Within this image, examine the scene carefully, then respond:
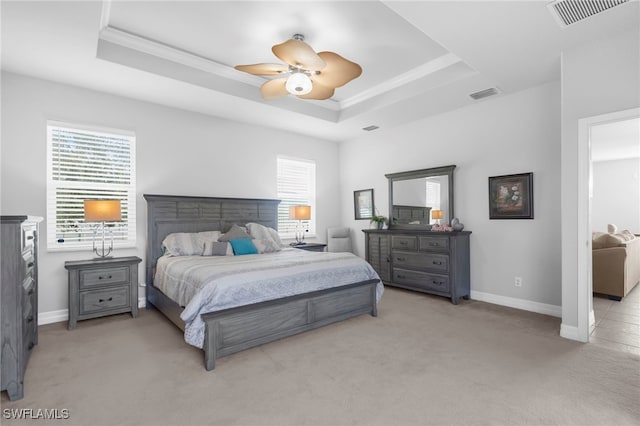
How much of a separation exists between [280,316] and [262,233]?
80.1 inches

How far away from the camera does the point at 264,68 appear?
119 inches

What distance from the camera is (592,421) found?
186 cm

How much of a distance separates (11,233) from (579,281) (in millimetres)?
4580

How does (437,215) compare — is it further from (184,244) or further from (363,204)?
(184,244)

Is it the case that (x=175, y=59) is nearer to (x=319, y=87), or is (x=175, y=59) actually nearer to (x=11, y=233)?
(x=319, y=87)

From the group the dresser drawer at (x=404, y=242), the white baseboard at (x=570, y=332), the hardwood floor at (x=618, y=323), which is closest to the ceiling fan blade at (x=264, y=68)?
the dresser drawer at (x=404, y=242)

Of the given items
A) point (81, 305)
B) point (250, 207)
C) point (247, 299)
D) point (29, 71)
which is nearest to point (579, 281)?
point (247, 299)

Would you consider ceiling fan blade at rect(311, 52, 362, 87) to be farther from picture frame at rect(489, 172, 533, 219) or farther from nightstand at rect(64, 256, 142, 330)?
nightstand at rect(64, 256, 142, 330)

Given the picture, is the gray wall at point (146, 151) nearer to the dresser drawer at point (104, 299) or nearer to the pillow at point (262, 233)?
the dresser drawer at point (104, 299)

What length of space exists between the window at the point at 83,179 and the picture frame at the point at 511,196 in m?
4.80

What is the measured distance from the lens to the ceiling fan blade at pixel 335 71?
282 centimetres

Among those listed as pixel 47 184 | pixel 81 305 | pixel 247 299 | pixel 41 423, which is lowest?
pixel 41 423

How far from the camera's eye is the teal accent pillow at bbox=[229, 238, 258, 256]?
4.21 meters

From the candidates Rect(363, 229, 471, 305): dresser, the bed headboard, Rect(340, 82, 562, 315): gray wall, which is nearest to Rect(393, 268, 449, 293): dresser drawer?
Rect(363, 229, 471, 305): dresser
